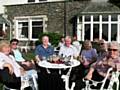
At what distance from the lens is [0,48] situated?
8.56m

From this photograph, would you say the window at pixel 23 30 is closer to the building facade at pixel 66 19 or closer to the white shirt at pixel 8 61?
the building facade at pixel 66 19

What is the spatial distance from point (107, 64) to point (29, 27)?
30456 mm

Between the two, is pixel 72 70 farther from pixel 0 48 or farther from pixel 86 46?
pixel 0 48

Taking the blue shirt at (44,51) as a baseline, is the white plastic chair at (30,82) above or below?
below

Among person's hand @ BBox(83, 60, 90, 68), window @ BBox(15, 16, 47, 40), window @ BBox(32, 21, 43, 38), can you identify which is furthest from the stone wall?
person's hand @ BBox(83, 60, 90, 68)

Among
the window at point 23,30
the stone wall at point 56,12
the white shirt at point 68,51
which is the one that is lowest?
the window at point 23,30

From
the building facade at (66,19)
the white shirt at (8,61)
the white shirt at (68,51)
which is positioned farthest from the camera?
the building facade at (66,19)

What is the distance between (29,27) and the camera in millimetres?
38531

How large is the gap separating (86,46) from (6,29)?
29.0 metres

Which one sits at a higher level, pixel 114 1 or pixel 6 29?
pixel 114 1

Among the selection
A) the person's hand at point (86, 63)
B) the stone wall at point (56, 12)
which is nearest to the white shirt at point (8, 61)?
the person's hand at point (86, 63)

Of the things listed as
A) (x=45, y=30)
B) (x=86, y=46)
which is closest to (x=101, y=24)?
(x=45, y=30)

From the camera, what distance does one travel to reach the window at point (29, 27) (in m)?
38.1

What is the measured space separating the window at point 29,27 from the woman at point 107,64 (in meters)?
29.1
